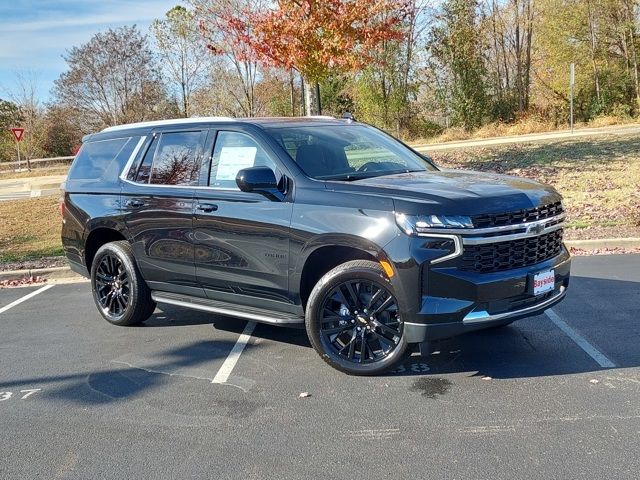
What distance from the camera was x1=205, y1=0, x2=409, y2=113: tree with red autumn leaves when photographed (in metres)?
13.6

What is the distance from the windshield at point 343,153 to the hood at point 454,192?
0.94 ft

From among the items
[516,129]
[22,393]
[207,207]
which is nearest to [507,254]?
[207,207]

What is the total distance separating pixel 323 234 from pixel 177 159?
1.83 metres

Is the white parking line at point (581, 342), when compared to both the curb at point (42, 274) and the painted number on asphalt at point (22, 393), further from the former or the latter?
the curb at point (42, 274)

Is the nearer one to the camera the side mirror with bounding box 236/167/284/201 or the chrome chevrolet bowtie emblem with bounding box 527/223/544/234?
the chrome chevrolet bowtie emblem with bounding box 527/223/544/234

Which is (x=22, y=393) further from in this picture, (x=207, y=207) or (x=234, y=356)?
(x=207, y=207)

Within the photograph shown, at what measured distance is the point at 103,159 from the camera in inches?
256

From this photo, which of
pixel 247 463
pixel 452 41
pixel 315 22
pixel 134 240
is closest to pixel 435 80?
pixel 452 41

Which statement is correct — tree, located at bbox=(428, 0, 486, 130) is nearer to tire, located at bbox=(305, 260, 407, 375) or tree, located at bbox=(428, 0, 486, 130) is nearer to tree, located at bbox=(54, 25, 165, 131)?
tree, located at bbox=(54, 25, 165, 131)

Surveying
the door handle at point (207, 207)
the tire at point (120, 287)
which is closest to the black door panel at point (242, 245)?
the door handle at point (207, 207)

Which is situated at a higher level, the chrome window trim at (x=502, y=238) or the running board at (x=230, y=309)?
the chrome window trim at (x=502, y=238)

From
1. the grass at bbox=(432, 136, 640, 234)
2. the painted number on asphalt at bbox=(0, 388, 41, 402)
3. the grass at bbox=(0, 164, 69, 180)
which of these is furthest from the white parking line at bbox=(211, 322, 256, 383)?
the grass at bbox=(0, 164, 69, 180)

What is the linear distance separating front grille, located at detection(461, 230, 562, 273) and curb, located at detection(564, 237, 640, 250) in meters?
4.59

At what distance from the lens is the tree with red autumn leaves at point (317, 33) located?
13555 millimetres
